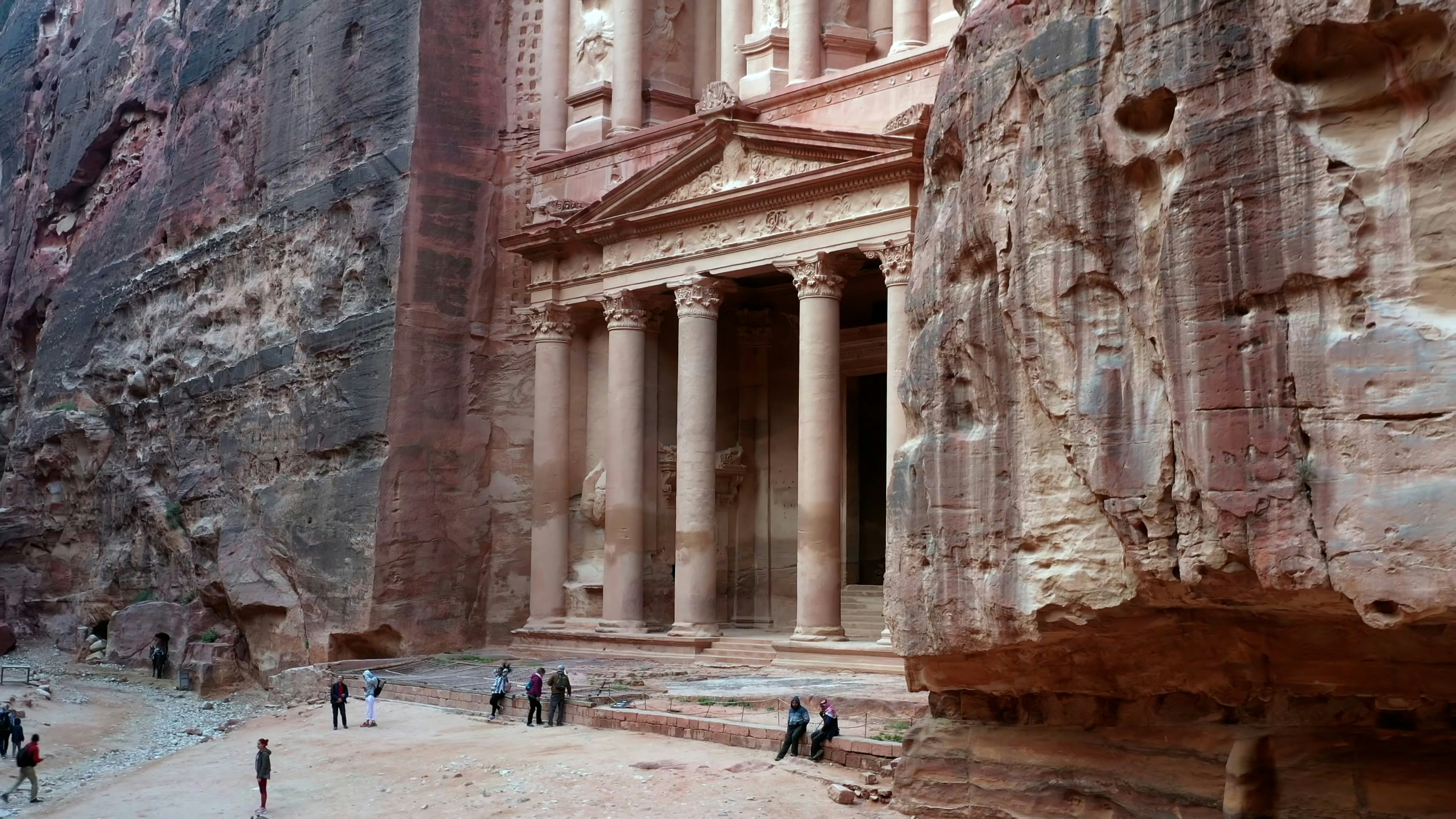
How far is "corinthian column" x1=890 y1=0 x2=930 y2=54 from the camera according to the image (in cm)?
2394

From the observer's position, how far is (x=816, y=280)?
922 inches

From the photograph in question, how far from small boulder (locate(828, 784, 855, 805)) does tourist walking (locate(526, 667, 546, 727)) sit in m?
6.33

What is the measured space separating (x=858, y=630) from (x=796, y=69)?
1016cm

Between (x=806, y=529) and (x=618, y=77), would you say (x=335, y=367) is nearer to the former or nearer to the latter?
(x=618, y=77)

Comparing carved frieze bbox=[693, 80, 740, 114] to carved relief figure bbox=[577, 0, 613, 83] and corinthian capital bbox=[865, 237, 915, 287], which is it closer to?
corinthian capital bbox=[865, 237, 915, 287]

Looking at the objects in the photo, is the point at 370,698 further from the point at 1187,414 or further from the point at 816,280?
the point at 1187,414

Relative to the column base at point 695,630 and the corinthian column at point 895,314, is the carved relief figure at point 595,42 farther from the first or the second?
the column base at point 695,630

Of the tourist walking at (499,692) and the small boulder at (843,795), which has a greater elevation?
the tourist walking at (499,692)

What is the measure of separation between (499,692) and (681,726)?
3678mm

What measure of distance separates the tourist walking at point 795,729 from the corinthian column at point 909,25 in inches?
518

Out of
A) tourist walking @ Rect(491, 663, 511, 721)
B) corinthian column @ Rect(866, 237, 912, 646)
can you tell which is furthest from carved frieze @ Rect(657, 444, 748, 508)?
tourist walking @ Rect(491, 663, 511, 721)

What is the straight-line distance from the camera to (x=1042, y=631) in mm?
8219

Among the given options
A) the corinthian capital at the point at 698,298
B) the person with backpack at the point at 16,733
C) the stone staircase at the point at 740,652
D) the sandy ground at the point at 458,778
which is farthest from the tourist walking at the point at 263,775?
the corinthian capital at the point at 698,298

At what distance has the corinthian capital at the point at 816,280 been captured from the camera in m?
23.4
